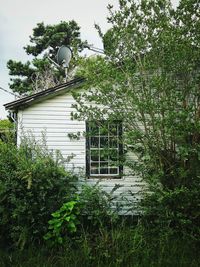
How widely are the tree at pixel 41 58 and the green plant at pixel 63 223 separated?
20.6 meters

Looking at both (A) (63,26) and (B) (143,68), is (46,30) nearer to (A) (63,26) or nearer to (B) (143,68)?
(A) (63,26)

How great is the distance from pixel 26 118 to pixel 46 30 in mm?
25634

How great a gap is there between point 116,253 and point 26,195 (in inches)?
102

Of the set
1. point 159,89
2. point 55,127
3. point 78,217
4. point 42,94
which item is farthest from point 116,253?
point 42,94

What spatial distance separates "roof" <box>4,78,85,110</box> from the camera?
10.4 metres

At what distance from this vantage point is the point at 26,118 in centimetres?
1071

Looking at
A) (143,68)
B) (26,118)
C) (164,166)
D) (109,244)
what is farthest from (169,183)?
(26,118)

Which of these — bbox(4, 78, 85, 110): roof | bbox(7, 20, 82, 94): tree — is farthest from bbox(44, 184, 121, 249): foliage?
bbox(7, 20, 82, 94): tree

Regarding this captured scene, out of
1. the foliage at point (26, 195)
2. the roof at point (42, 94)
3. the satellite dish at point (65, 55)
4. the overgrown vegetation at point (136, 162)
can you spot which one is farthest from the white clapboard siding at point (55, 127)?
the satellite dish at point (65, 55)

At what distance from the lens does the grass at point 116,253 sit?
6.25 m

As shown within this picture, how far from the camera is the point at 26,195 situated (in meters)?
7.81

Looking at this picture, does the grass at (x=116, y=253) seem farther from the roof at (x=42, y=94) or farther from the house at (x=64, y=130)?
the roof at (x=42, y=94)

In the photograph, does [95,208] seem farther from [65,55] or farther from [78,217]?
[65,55]

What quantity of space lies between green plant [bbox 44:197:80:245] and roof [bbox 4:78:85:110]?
4.03 m
